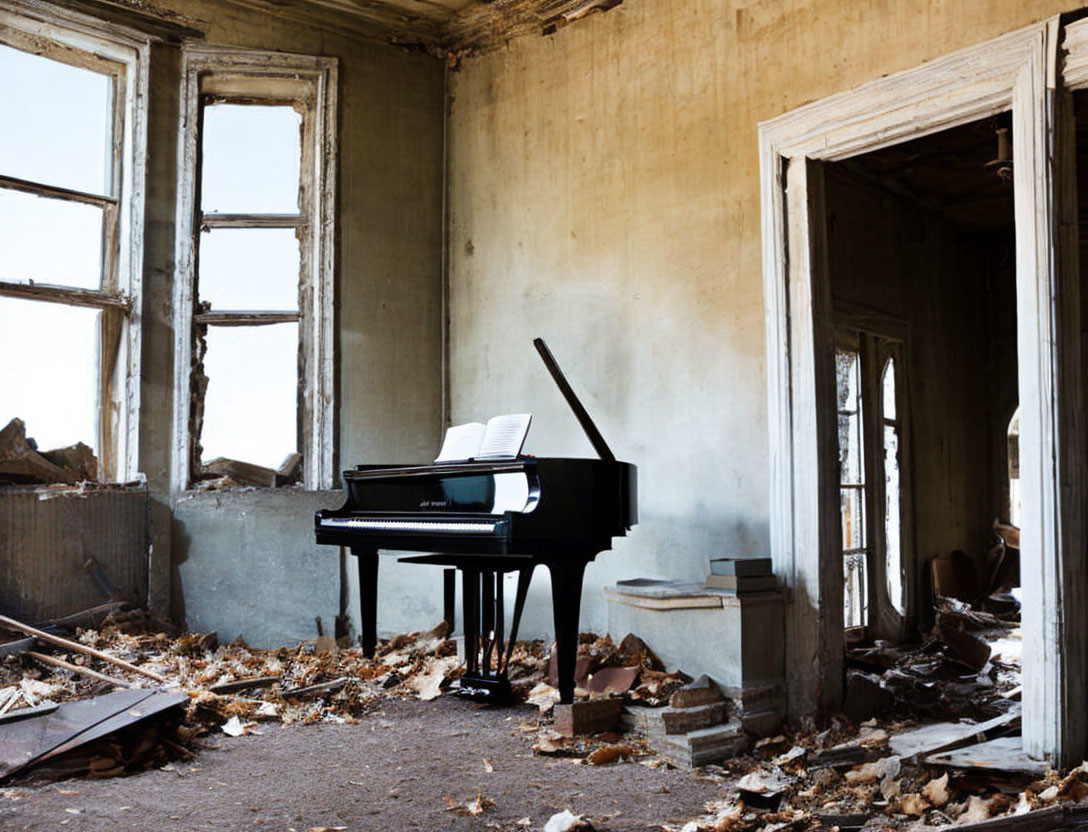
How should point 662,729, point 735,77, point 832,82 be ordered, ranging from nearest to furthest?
1. point 662,729
2. point 832,82
3. point 735,77

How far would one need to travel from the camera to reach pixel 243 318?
19.5 feet

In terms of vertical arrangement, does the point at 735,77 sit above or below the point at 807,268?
above

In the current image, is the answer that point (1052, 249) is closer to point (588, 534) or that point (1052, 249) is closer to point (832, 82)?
point (832, 82)

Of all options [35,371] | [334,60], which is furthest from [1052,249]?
[35,371]

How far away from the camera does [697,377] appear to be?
4914 mm

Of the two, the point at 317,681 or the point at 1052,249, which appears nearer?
the point at 1052,249

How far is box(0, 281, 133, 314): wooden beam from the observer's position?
17.2 feet

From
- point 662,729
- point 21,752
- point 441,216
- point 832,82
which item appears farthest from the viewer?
point 441,216

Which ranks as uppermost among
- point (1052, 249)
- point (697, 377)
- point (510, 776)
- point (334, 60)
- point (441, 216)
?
point (334, 60)

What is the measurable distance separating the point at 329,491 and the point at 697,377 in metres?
2.39

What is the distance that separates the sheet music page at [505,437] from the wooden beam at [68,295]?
2.59 meters

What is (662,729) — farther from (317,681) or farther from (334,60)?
(334,60)

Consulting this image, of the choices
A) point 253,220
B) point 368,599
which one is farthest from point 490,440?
point 253,220

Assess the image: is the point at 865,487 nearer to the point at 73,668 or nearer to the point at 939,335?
the point at 939,335
